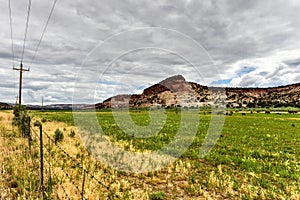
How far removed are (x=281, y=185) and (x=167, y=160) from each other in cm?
517

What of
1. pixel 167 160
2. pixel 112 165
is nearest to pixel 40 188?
pixel 112 165

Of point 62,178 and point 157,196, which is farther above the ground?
point 62,178

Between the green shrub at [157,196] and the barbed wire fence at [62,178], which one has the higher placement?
the barbed wire fence at [62,178]

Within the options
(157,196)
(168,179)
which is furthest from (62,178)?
(168,179)

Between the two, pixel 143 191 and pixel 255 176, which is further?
pixel 255 176

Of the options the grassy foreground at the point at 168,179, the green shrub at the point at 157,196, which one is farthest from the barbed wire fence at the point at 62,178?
the green shrub at the point at 157,196

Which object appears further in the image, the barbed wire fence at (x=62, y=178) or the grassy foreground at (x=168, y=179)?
the grassy foreground at (x=168, y=179)

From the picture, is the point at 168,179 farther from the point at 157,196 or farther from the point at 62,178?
the point at 62,178

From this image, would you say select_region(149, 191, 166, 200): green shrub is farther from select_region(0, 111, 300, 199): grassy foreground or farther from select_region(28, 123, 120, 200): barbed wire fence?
select_region(28, 123, 120, 200): barbed wire fence

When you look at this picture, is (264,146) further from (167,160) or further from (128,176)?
(128,176)

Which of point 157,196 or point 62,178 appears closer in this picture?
point 157,196

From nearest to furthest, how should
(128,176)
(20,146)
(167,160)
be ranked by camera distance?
(128,176)
(167,160)
(20,146)

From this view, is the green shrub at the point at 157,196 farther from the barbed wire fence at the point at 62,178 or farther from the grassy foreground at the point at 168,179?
the barbed wire fence at the point at 62,178

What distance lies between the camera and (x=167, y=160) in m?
12.4
